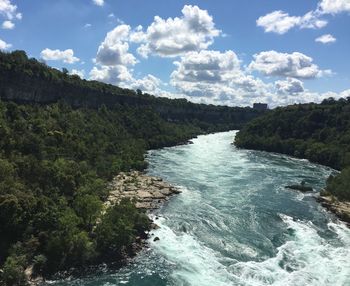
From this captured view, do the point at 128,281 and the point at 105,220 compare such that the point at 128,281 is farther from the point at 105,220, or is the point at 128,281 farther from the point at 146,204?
the point at 146,204

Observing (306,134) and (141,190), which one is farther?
(306,134)

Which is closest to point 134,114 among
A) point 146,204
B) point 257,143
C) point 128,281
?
point 257,143

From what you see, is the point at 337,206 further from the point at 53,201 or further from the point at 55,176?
the point at 53,201

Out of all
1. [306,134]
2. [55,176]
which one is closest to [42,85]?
[55,176]

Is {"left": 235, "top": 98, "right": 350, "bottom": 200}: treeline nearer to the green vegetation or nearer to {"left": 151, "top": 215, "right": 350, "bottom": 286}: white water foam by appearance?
the green vegetation

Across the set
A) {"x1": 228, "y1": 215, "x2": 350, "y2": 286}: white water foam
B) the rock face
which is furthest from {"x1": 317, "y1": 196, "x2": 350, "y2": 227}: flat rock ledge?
{"x1": 228, "y1": 215, "x2": 350, "y2": 286}: white water foam

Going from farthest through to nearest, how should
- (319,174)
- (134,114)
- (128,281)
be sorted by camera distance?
(134,114)
(319,174)
(128,281)
